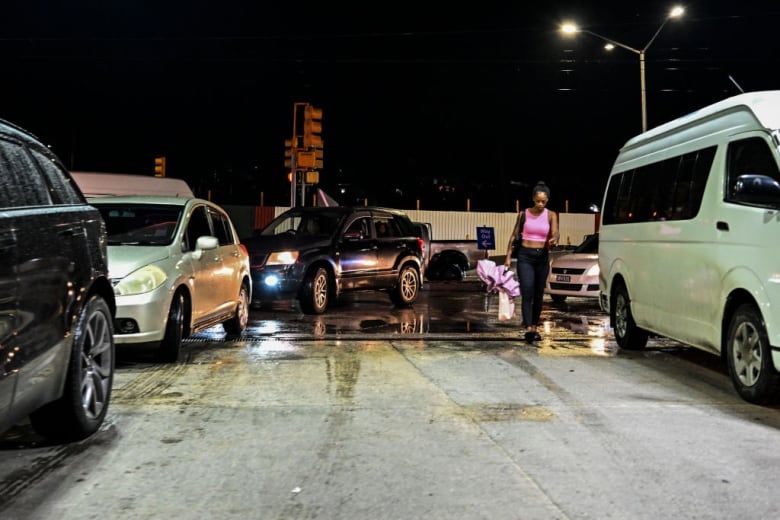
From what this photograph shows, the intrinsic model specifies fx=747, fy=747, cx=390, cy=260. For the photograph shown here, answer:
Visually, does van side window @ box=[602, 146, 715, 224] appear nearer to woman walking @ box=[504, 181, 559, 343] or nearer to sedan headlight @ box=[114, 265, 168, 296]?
woman walking @ box=[504, 181, 559, 343]

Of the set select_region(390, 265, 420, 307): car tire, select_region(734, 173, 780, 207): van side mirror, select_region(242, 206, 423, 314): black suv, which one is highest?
select_region(734, 173, 780, 207): van side mirror

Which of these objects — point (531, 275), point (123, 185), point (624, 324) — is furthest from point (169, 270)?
point (123, 185)

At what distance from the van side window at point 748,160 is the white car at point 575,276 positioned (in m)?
7.63

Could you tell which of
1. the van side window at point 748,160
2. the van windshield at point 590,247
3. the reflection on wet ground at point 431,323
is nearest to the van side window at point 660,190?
the van side window at point 748,160

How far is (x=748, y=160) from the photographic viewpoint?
18.9ft

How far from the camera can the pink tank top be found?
27.8 feet

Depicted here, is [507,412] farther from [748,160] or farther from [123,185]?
[123,185]

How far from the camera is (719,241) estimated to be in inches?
231

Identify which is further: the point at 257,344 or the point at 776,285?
the point at 257,344

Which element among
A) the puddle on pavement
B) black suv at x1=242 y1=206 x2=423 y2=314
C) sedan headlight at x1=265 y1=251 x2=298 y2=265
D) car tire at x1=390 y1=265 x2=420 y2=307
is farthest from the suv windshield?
the puddle on pavement

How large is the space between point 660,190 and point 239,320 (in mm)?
5109

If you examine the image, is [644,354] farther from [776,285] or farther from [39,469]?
[39,469]

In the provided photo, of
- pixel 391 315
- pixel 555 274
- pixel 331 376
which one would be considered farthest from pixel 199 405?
pixel 555 274

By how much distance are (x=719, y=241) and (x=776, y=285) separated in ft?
2.84
